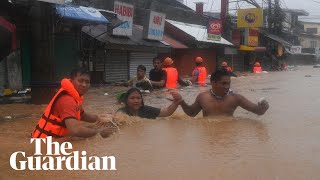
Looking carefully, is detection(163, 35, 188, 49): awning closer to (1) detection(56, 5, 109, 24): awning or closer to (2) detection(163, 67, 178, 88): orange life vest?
(1) detection(56, 5, 109, 24): awning

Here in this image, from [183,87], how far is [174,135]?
794 centimetres

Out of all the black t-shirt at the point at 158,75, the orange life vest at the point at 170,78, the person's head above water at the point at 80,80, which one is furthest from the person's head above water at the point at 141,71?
the person's head above water at the point at 80,80

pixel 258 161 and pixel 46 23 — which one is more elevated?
pixel 46 23

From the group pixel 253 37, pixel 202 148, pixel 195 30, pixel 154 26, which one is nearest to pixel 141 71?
pixel 202 148

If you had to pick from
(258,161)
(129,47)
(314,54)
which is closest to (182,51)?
(129,47)

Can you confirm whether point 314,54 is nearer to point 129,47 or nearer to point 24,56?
point 129,47

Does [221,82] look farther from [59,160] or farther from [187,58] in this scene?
[187,58]

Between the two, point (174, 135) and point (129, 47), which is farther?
point (129, 47)

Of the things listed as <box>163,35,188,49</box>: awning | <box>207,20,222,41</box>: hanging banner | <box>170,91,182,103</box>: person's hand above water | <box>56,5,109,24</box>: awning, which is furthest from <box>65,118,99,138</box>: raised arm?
<box>207,20,222,41</box>: hanging banner

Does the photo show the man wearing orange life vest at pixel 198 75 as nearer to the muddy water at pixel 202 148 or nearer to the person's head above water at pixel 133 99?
the muddy water at pixel 202 148

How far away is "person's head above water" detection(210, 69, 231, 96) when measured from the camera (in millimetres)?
6078

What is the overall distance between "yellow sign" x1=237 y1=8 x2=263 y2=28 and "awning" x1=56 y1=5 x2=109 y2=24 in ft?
60.3

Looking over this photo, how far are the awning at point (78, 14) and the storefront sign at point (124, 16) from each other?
2.24 metres

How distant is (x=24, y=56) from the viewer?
588 inches
